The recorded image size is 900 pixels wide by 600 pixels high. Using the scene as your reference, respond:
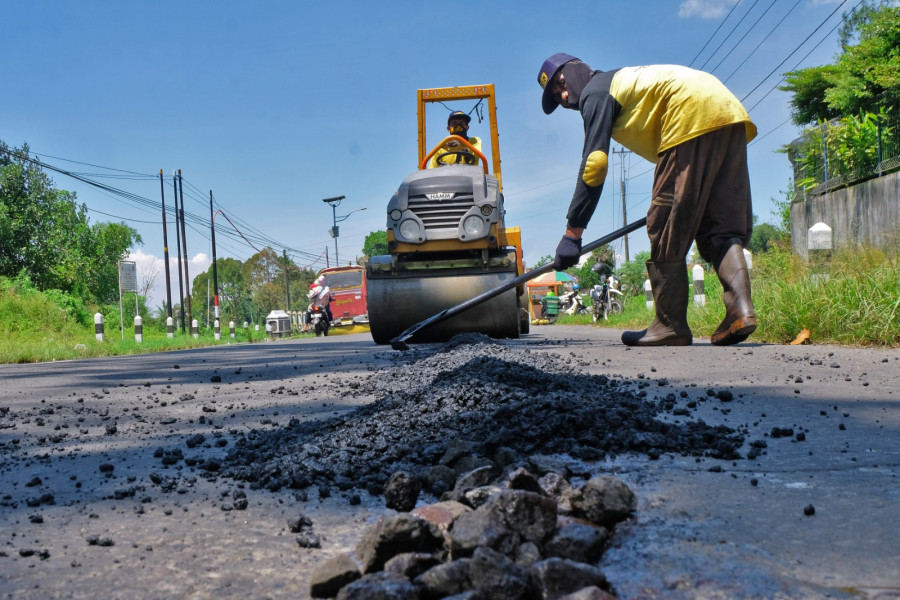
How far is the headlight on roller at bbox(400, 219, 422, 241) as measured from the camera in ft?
27.4

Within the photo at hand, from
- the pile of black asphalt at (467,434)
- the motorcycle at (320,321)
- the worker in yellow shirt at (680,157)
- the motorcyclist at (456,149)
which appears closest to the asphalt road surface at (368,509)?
the pile of black asphalt at (467,434)

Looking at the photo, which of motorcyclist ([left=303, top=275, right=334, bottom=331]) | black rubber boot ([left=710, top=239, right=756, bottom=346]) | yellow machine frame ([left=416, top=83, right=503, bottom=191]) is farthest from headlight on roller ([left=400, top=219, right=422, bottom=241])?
motorcyclist ([left=303, top=275, right=334, bottom=331])

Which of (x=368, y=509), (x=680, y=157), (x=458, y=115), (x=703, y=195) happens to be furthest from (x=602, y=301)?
(x=368, y=509)

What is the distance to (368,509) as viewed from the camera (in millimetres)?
1829

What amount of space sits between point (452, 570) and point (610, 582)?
279 millimetres

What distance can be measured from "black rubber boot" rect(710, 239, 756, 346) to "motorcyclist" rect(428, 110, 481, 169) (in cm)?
526

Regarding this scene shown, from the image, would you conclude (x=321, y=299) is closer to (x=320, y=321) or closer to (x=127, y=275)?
(x=320, y=321)

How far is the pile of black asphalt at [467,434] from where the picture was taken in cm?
213

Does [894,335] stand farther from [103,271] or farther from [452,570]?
[103,271]

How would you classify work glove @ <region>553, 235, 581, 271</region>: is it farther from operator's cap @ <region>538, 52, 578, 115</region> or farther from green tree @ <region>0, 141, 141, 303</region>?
green tree @ <region>0, 141, 141, 303</region>

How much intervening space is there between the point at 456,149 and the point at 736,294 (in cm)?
575

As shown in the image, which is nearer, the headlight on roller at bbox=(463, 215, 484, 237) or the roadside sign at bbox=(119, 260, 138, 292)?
the headlight on roller at bbox=(463, 215, 484, 237)

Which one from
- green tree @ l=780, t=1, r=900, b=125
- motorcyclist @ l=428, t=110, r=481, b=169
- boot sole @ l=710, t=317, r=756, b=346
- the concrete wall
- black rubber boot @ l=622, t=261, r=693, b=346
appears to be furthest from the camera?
green tree @ l=780, t=1, r=900, b=125

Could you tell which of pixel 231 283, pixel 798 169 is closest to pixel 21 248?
pixel 798 169
